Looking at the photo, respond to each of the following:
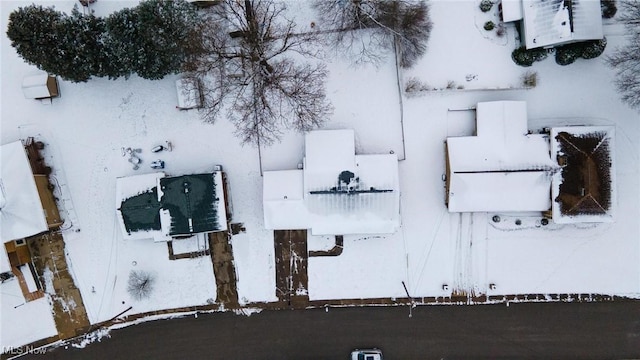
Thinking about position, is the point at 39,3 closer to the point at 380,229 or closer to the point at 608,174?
the point at 380,229

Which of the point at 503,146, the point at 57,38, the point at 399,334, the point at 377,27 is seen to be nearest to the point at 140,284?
the point at 57,38

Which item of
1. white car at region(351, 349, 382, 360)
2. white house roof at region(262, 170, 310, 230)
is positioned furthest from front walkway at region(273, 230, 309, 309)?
white car at region(351, 349, 382, 360)

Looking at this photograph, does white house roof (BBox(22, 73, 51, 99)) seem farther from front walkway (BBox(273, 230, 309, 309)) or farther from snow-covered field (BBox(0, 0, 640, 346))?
front walkway (BBox(273, 230, 309, 309))

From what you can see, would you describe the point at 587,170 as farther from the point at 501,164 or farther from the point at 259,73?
the point at 259,73

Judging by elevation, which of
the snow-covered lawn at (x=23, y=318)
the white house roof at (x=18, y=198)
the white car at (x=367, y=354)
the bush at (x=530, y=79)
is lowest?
the white car at (x=367, y=354)

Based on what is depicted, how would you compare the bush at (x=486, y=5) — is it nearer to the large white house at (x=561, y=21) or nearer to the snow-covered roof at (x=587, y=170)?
the large white house at (x=561, y=21)

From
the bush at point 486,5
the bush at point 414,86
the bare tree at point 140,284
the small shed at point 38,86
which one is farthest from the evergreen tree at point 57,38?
the bush at point 486,5
